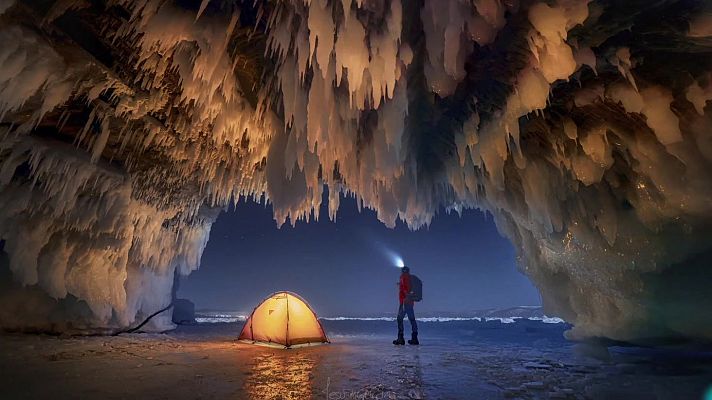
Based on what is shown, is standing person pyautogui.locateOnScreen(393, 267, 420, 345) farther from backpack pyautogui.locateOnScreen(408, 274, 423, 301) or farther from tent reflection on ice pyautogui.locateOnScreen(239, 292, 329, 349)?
tent reflection on ice pyautogui.locateOnScreen(239, 292, 329, 349)

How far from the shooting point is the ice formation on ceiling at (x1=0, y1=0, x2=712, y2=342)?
400 centimetres

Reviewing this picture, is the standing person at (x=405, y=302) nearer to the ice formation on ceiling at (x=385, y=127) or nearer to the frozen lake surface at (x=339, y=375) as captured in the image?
the ice formation on ceiling at (x=385, y=127)

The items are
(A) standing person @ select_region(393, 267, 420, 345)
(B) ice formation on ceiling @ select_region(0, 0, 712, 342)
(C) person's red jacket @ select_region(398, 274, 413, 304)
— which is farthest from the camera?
(C) person's red jacket @ select_region(398, 274, 413, 304)

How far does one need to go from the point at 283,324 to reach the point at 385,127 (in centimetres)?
600

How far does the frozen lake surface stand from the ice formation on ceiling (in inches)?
71.9

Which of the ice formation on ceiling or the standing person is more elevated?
the ice formation on ceiling

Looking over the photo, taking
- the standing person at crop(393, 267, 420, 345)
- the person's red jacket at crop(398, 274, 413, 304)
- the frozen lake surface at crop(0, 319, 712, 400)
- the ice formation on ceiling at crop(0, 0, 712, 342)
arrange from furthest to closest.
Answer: the person's red jacket at crop(398, 274, 413, 304) < the standing person at crop(393, 267, 420, 345) < the ice formation on ceiling at crop(0, 0, 712, 342) < the frozen lake surface at crop(0, 319, 712, 400)

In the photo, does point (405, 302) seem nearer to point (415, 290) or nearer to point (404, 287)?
point (404, 287)

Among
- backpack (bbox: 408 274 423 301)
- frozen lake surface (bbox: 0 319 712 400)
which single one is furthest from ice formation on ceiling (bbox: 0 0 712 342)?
frozen lake surface (bbox: 0 319 712 400)

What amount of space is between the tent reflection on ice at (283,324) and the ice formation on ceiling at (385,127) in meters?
2.85

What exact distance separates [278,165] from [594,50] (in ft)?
15.5

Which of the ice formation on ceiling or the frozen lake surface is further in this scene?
the ice formation on ceiling

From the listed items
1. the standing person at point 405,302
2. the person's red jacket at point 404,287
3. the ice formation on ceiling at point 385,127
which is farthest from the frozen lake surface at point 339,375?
the person's red jacket at point 404,287

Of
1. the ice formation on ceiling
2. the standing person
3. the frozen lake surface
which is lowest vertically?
the frozen lake surface
